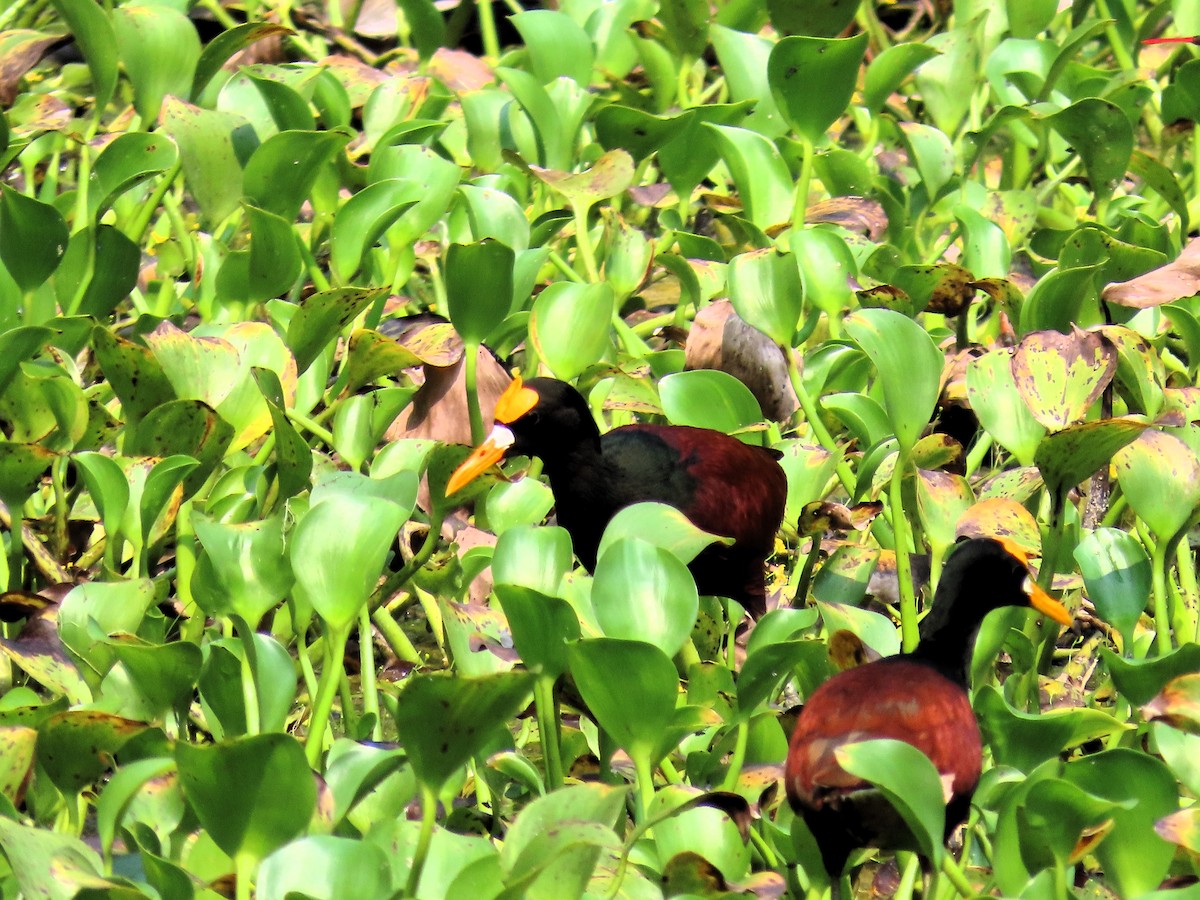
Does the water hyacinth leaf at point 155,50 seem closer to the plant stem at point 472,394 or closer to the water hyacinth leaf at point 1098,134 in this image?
the plant stem at point 472,394

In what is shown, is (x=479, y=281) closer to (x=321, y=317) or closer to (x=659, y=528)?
(x=321, y=317)

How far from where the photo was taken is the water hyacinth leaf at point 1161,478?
2090mm

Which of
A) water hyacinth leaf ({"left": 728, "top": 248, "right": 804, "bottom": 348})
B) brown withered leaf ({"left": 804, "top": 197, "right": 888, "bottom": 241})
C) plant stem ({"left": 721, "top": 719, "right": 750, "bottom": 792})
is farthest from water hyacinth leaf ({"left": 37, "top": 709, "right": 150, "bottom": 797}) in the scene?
brown withered leaf ({"left": 804, "top": 197, "right": 888, "bottom": 241})

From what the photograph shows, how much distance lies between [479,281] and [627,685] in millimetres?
860

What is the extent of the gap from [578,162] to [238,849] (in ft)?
7.30

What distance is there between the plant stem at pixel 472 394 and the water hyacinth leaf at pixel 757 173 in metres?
0.72

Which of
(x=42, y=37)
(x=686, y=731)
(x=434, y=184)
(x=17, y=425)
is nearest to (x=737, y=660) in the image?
(x=686, y=731)

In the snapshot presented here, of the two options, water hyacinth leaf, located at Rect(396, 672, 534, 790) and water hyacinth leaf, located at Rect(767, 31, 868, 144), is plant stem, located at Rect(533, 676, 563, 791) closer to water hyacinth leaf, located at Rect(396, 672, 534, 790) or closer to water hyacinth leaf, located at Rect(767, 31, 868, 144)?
water hyacinth leaf, located at Rect(396, 672, 534, 790)

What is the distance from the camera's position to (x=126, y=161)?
2.85 meters

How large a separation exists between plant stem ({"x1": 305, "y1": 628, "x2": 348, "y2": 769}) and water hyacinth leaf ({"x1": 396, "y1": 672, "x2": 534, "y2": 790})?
0.94 feet

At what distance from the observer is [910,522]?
8.27ft

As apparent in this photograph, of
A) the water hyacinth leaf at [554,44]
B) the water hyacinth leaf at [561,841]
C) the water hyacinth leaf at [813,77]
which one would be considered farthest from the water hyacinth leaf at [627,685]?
the water hyacinth leaf at [554,44]

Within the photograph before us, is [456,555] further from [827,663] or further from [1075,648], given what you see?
[1075,648]

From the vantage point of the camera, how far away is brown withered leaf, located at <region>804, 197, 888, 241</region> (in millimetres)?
3289
